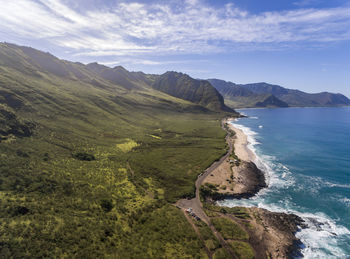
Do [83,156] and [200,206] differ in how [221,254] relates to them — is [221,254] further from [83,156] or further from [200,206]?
[83,156]

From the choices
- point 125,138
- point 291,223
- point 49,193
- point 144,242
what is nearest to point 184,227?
point 144,242

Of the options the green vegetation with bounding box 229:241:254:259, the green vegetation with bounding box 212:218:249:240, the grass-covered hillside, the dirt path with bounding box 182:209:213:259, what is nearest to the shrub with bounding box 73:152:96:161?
the grass-covered hillside

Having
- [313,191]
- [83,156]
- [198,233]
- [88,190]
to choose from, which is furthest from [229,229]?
[83,156]

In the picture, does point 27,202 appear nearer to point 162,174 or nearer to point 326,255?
point 162,174

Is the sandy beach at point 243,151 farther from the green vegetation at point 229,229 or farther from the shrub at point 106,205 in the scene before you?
the shrub at point 106,205

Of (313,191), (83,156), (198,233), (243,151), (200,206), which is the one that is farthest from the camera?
(243,151)

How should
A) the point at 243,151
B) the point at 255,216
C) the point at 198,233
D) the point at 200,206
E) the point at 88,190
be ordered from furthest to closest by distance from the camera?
the point at 243,151
the point at 200,206
the point at 88,190
the point at 255,216
the point at 198,233
